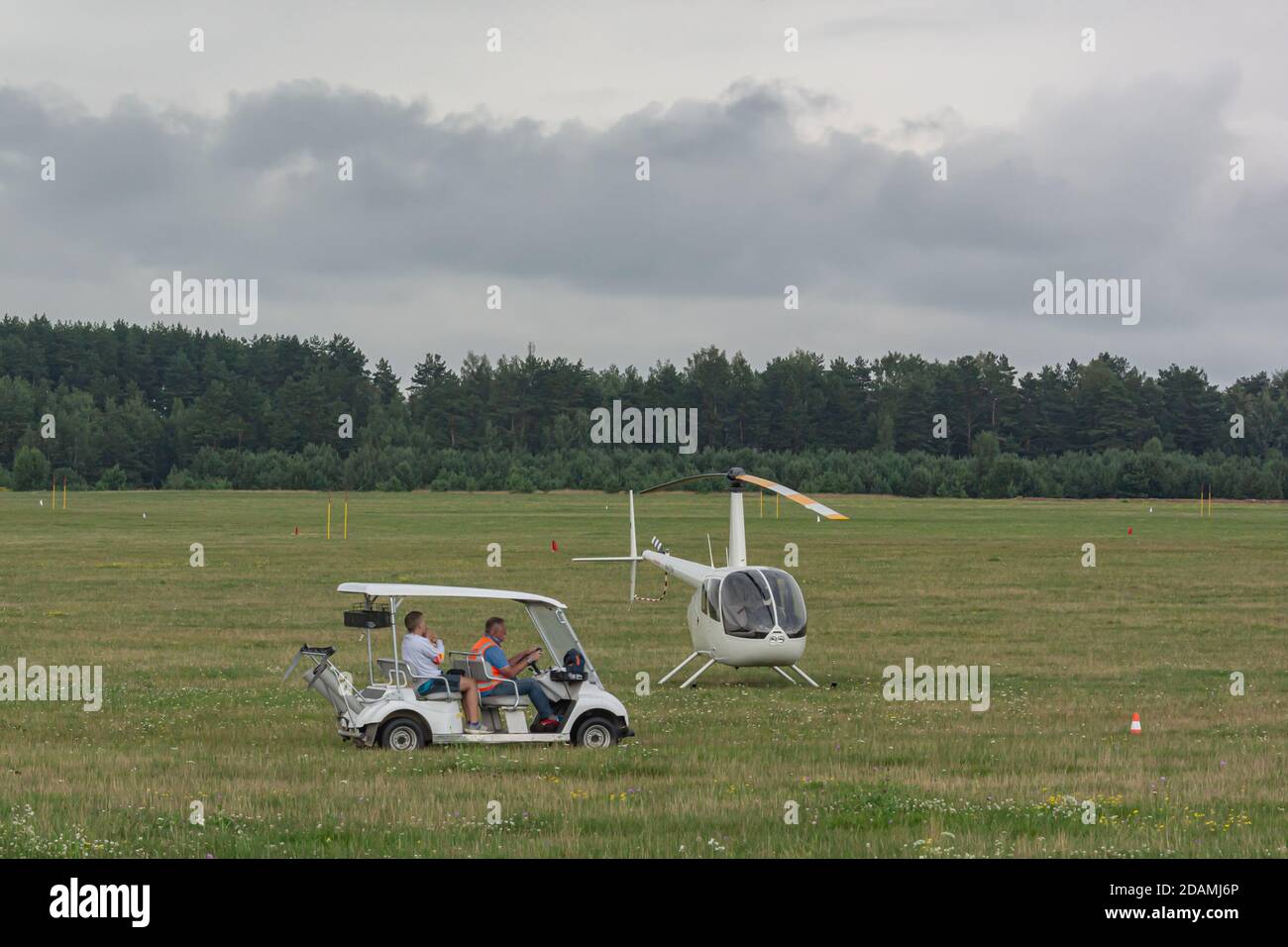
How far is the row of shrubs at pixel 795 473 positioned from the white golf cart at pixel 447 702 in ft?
384

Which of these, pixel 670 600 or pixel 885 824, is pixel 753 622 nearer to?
A: pixel 885 824

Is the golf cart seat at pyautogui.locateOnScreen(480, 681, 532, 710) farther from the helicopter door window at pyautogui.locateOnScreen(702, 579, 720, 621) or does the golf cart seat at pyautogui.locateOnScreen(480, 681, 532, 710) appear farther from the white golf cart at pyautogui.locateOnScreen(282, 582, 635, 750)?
the helicopter door window at pyautogui.locateOnScreen(702, 579, 720, 621)

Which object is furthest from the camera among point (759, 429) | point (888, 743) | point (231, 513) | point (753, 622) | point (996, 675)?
point (759, 429)

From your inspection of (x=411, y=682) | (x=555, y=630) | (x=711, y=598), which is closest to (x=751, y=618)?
(x=711, y=598)

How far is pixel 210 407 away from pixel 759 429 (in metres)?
61.9

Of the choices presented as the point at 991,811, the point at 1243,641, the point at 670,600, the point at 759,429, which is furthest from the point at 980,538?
the point at 759,429

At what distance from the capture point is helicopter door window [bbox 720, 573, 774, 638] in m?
25.1

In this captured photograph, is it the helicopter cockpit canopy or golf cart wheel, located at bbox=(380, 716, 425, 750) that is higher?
the helicopter cockpit canopy

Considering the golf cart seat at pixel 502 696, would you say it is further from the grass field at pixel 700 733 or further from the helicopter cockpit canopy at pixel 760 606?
the helicopter cockpit canopy at pixel 760 606

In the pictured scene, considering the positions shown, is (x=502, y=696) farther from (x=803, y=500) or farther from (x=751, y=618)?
(x=751, y=618)

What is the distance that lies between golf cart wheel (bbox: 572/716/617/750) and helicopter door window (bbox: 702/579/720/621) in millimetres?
6616

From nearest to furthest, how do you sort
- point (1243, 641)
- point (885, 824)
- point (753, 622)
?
point (885, 824)
point (753, 622)
point (1243, 641)

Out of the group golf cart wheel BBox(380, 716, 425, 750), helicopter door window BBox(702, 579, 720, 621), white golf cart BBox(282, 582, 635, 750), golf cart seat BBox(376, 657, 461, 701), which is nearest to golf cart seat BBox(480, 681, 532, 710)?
white golf cart BBox(282, 582, 635, 750)

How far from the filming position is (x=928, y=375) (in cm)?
18325
